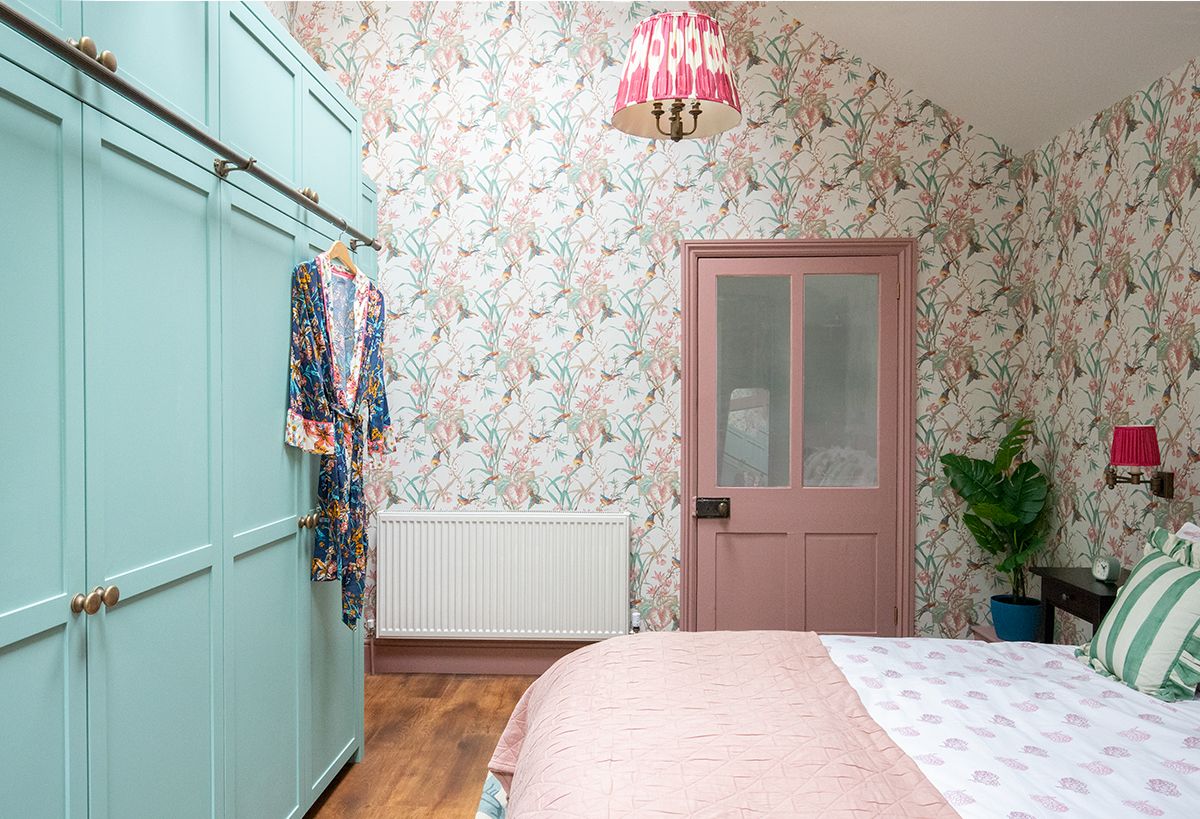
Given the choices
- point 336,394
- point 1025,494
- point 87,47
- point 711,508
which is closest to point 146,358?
point 87,47

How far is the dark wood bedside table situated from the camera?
278 cm

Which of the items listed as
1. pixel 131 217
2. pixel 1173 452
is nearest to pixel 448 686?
pixel 131 217

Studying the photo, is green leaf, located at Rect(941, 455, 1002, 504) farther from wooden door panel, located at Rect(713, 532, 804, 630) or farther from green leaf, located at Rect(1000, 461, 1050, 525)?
wooden door panel, located at Rect(713, 532, 804, 630)

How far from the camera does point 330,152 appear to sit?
2.63 meters

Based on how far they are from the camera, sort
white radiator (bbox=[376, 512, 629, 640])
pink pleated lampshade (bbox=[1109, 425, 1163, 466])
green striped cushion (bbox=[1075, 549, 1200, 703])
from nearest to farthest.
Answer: green striped cushion (bbox=[1075, 549, 1200, 703])
pink pleated lampshade (bbox=[1109, 425, 1163, 466])
white radiator (bbox=[376, 512, 629, 640])

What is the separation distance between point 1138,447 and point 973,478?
0.96m

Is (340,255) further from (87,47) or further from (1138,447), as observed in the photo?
(1138,447)

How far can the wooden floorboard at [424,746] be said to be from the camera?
262 centimetres

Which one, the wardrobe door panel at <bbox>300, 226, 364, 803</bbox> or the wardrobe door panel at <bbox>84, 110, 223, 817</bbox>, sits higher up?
the wardrobe door panel at <bbox>84, 110, 223, 817</bbox>

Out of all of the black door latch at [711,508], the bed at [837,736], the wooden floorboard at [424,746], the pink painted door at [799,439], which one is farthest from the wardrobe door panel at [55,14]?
the black door latch at [711,508]

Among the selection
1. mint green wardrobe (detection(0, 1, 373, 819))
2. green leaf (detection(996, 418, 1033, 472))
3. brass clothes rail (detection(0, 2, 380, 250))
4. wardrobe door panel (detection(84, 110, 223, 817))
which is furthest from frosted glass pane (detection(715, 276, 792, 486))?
wardrobe door panel (detection(84, 110, 223, 817))

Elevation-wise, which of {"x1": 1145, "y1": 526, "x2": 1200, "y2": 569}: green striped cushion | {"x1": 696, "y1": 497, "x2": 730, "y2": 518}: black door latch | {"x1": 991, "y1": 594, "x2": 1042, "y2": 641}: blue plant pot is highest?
{"x1": 1145, "y1": 526, "x2": 1200, "y2": 569}: green striped cushion

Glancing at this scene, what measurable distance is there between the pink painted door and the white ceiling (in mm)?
805

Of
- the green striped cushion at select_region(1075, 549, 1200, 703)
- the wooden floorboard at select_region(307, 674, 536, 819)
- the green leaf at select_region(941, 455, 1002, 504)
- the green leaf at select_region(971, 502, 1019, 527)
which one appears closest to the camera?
the green striped cushion at select_region(1075, 549, 1200, 703)
